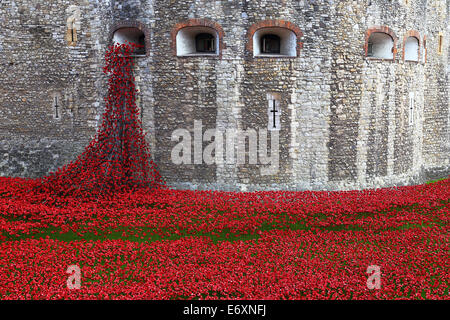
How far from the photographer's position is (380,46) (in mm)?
11281

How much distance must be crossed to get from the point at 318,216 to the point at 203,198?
2.67m

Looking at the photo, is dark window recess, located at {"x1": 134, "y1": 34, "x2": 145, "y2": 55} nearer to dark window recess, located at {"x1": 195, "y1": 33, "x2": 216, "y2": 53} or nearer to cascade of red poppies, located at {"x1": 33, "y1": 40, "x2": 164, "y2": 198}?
cascade of red poppies, located at {"x1": 33, "y1": 40, "x2": 164, "y2": 198}

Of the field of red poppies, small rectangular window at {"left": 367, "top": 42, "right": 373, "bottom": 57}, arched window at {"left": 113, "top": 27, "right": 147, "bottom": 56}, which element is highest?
arched window at {"left": 113, "top": 27, "right": 147, "bottom": 56}

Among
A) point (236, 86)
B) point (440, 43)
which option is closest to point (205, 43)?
point (236, 86)

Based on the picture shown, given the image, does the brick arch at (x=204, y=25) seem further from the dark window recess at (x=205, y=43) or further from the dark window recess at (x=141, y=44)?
the dark window recess at (x=141, y=44)

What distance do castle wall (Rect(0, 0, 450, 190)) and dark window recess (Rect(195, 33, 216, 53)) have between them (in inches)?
35.8

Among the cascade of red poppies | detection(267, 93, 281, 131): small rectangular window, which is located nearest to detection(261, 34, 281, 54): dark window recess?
detection(267, 93, 281, 131): small rectangular window

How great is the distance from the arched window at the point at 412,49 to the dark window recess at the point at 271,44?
13.4 ft

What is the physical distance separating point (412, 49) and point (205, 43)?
6.29 metres

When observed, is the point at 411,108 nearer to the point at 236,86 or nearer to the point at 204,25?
the point at 236,86

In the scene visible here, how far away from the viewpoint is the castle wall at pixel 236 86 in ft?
32.9

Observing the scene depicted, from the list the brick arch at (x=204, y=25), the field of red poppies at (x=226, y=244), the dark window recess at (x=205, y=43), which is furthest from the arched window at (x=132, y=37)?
the field of red poppies at (x=226, y=244)

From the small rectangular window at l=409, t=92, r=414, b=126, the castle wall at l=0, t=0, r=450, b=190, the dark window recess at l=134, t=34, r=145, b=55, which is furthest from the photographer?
the small rectangular window at l=409, t=92, r=414, b=126

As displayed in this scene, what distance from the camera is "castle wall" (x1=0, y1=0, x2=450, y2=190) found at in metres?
10.0
